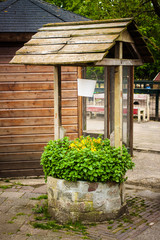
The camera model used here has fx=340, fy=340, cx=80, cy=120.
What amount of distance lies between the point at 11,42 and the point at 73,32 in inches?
115

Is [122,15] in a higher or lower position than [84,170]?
higher

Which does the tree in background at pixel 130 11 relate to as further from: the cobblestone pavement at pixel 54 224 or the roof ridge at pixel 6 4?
the cobblestone pavement at pixel 54 224

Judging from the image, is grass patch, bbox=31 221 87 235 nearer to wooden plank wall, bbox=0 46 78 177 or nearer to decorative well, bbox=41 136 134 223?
decorative well, bbox=41 136 134 223

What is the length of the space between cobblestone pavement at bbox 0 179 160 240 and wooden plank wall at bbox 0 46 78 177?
5.41ft

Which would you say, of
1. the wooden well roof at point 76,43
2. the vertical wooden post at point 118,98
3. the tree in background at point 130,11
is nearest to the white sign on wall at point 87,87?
the vertical wooden post at point 118,98

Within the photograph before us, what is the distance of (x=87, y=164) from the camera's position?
5082 mm

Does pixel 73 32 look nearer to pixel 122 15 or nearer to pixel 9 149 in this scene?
pixel 9 149

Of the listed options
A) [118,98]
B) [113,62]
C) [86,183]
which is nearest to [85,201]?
[86,183]

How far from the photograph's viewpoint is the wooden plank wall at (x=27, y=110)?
26.6 ft

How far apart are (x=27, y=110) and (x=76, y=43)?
3.40 metres

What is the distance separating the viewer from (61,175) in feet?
17.2

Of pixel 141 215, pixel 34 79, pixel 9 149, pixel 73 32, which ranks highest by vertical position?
pixel 73 32

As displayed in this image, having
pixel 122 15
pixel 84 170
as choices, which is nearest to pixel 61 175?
pixel 84 170

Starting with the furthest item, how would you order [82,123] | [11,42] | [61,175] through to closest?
[82,123], [11,42], [61,175]
